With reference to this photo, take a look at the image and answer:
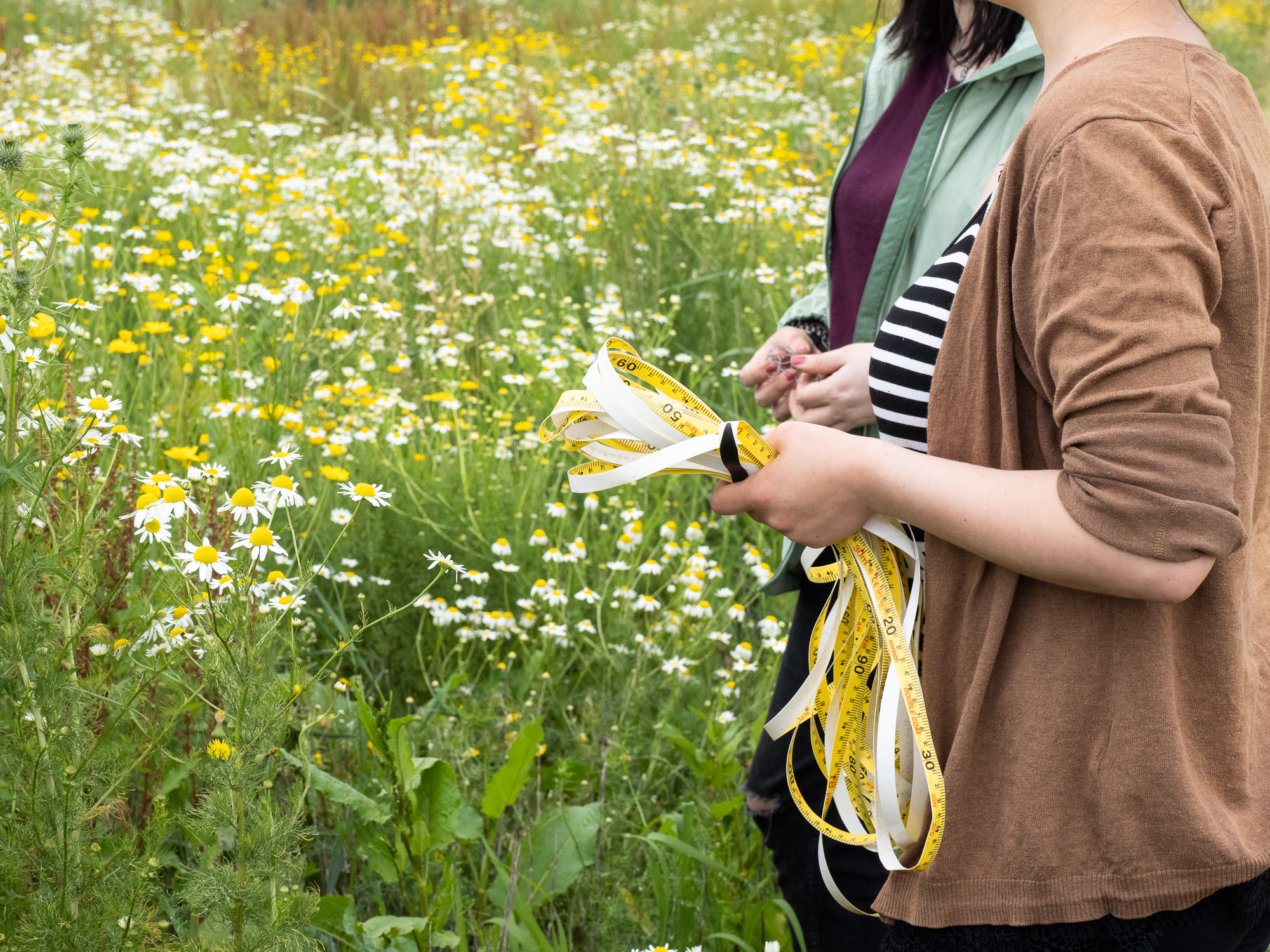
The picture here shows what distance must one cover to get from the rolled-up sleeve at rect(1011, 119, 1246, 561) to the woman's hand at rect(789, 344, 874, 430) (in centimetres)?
63

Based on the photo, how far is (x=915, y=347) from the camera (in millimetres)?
1170

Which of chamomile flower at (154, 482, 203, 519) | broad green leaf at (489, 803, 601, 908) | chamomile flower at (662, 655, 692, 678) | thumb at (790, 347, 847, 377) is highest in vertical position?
thumb at (790, 347, 847, 377)

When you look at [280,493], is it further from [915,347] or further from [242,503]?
[915,347]

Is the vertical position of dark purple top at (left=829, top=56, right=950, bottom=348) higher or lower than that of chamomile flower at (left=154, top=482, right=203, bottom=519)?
higher

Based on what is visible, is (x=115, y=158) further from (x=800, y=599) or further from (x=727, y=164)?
(x=800, y=599)

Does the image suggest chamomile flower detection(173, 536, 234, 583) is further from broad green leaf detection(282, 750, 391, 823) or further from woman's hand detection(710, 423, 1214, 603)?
woman's hand detection(710, 423, 1214, 603)

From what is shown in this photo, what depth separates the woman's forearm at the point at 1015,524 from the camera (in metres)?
0.89

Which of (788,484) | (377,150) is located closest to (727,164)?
(377,150)

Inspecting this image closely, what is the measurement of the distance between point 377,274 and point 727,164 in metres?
1.71

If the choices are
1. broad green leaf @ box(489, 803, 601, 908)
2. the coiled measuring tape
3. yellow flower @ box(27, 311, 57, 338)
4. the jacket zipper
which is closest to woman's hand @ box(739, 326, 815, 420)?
the jacket zipper

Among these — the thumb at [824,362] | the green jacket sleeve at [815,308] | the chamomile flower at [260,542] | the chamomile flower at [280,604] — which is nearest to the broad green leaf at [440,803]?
the chamomile flower at [280,604]

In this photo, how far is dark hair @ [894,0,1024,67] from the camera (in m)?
1.68

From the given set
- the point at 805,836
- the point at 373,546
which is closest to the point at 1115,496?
the point at 805,836

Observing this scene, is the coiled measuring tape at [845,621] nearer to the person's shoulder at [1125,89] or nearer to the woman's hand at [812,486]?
the woman's hand at [812,486]
